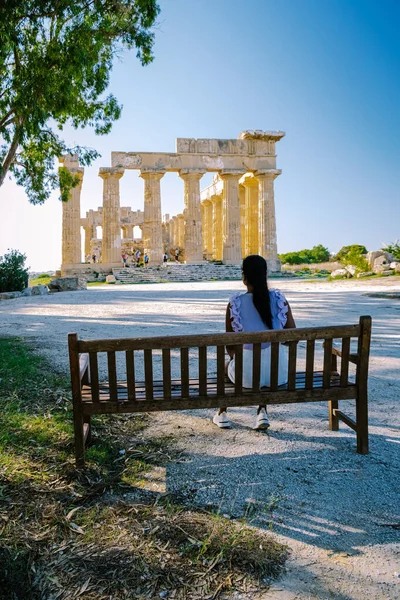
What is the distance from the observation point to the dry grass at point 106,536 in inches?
78.5

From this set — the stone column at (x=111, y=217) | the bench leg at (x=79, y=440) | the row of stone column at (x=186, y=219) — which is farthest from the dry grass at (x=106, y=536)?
the row of stone column at (x=186, y=219)

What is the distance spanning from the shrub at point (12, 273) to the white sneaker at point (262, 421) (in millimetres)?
16214

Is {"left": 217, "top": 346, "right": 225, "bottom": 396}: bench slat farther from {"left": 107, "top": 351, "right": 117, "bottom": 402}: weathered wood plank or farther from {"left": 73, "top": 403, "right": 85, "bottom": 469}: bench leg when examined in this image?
{"left": 73, "top": 403, "right": 85, "bottom": 469}: bench leg

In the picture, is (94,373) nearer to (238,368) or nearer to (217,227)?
(238,368)

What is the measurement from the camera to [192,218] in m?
34.4

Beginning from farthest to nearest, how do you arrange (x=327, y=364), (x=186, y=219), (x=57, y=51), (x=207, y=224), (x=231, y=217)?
1. (x=207, y=224)
2. (x=231, y=217)
3. (x=186, y=219)
4. (x=57, y=51)
5. (x=327, y=364)

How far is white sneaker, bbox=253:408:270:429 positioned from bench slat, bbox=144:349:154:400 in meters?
1.03

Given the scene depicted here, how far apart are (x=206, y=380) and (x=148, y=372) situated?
0.42 metres

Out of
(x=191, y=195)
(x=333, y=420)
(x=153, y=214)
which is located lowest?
(x=333, y=420)

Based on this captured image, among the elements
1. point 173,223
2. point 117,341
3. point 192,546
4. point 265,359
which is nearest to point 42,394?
point 117,341

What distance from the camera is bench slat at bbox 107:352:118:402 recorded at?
3023 mm

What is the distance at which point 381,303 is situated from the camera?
12508 mm

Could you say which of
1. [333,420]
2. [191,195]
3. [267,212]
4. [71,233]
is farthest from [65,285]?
[267,212]

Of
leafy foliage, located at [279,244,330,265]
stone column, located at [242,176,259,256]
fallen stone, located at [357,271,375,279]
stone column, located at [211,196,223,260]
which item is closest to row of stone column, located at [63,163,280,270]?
stone column, located at [242,176,259,256]
